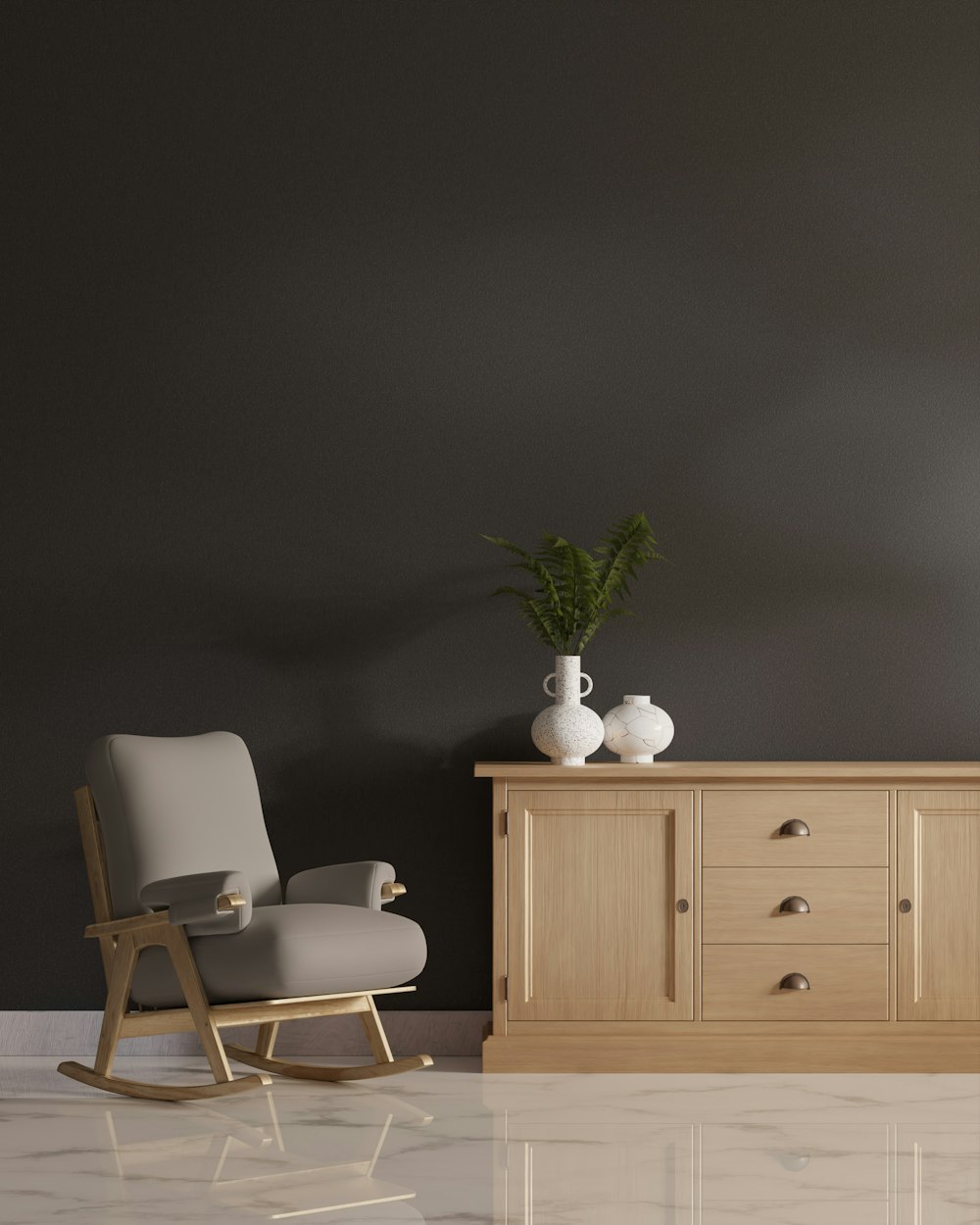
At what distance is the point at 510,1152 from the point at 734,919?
113 cm

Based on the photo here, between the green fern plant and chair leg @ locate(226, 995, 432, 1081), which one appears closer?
chair leg @ locate(226, 995, 432, 1081)

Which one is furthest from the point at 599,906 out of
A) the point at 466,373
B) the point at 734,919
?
the point at 466,373

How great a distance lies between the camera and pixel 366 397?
4.56m

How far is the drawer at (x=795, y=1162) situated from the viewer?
287cm

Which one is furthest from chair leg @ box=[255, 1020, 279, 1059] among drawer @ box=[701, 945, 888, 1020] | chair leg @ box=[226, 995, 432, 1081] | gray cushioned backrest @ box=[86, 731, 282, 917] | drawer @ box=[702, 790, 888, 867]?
drawer @ box=[702, 790, 888, 867]

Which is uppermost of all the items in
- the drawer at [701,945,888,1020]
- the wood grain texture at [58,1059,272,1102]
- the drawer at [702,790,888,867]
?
the drawer at [702,790,888,867]

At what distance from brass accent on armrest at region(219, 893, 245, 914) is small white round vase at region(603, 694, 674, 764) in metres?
1.28

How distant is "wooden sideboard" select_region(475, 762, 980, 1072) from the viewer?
3979mm

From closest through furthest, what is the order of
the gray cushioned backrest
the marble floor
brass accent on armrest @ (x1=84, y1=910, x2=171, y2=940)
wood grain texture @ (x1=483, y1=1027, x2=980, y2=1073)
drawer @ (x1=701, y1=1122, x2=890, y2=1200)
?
the marble floor → drawer @ (x1=701, y1=1122, x2=890, y2=1200) → brass accent on armrest @ (x1=84, y1=910, x2=171, y2=940) → the gray cushioned backrest → wood grain texture @ (x1=483, y1=1027, x2=980, y2=1073)

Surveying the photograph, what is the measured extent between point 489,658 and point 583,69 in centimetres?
199

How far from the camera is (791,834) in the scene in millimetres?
4031

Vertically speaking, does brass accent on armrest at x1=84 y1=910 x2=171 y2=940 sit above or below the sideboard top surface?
below

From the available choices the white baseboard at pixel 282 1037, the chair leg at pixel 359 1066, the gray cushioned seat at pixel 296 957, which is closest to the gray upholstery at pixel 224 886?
the gray cushioned seat at pixel 296 957

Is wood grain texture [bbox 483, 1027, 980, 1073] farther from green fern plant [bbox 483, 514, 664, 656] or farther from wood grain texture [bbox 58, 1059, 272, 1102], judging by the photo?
green fern plant [bbox 483, 514, 664, 656]
